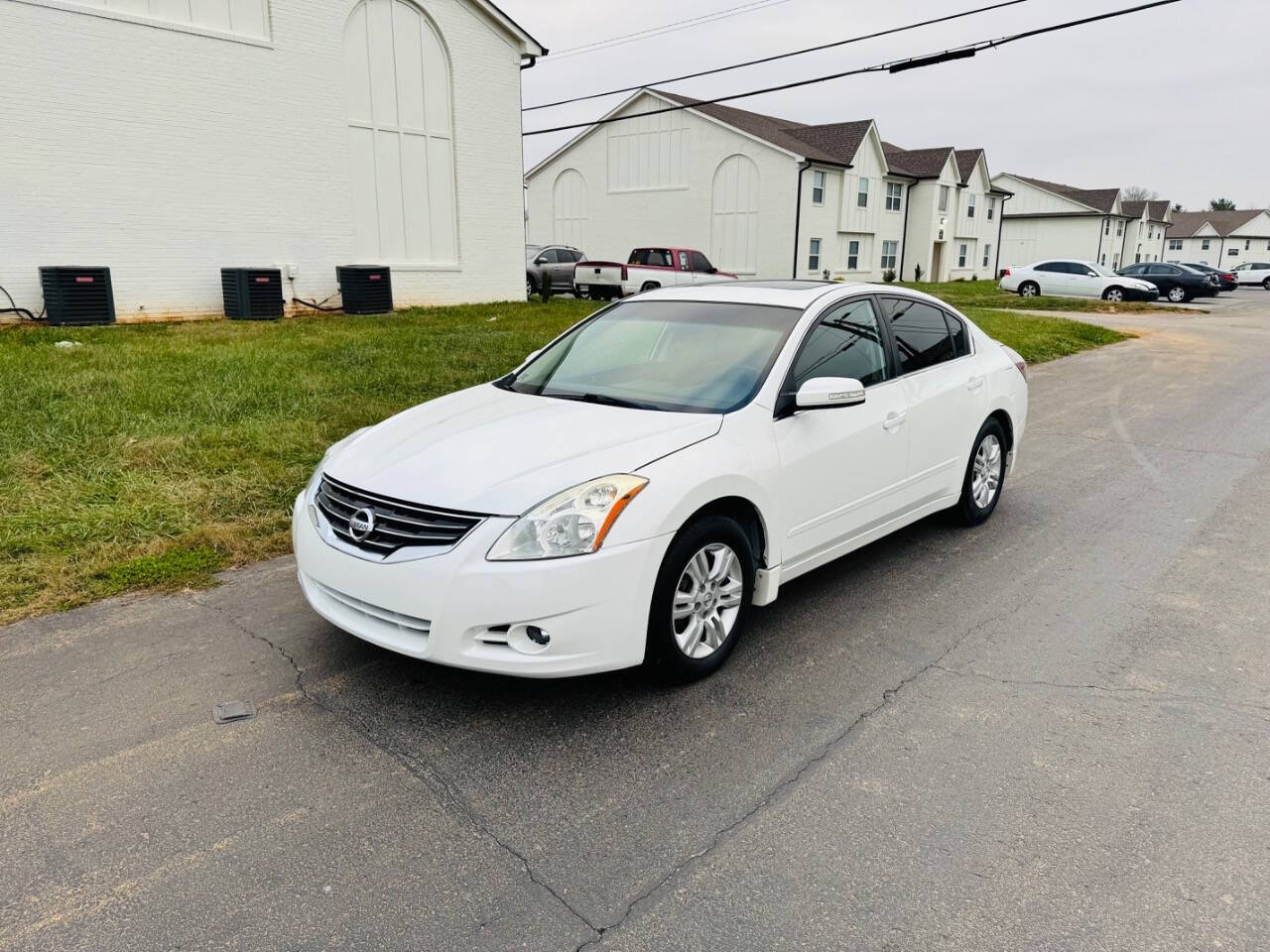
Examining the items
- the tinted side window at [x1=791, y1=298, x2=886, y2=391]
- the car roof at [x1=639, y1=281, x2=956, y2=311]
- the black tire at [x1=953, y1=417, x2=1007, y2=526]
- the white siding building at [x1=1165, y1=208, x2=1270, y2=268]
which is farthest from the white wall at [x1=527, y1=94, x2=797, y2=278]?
the white siding building at [x1=1165, y1=208, x2=1270, y2=268]

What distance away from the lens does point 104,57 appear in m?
15.2

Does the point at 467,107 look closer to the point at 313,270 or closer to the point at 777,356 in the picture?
the point at 313,270

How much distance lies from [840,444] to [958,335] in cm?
194

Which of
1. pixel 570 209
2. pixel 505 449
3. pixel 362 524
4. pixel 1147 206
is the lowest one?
pixel 362 524

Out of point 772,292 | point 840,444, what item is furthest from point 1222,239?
point 840,444

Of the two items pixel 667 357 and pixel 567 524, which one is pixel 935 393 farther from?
pixel 567 524

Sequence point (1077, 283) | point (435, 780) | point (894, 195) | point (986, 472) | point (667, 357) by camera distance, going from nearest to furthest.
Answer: point (435, 780) → point (667, 357) → point (986, 472) → point (1077, 283) → point (894, 195)

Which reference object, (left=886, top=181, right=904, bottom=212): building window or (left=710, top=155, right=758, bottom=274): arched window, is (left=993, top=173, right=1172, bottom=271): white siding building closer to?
(left=886, top=181, right=904, bottom=212): building window

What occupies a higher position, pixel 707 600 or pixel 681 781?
pixel 707 600

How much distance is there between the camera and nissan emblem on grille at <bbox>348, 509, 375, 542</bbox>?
3580mm

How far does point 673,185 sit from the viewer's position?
39.1 m

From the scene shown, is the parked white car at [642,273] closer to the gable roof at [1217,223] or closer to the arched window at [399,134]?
the arched window at [399,134]

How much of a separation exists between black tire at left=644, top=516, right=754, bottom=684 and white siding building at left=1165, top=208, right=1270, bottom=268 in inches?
4097

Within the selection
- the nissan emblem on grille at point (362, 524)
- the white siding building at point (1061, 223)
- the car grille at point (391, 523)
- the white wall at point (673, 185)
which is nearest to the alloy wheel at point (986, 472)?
the car grille at point (391, 523)
